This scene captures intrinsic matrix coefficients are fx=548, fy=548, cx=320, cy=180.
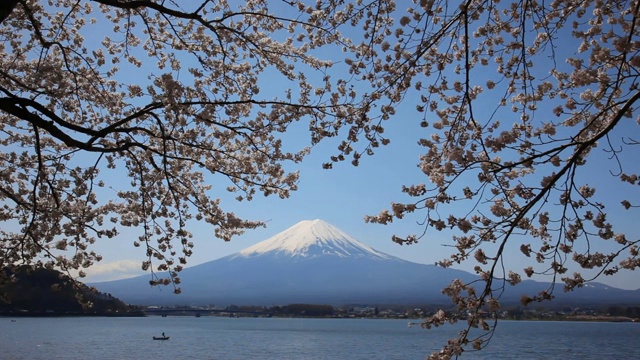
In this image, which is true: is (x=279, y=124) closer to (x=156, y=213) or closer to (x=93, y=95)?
(x=156, y=213)

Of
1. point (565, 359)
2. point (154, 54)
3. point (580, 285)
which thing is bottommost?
point (565, 359)

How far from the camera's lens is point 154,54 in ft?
16.6

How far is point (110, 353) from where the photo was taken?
28.5 m

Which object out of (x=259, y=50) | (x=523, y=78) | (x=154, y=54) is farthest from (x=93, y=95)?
(x=523, y=78)

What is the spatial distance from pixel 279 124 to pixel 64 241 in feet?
7.42

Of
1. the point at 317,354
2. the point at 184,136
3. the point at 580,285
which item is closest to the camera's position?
the point at 580,285

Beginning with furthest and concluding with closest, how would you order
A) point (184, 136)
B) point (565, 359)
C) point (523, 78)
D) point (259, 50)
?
point (565, 359) → point (259, 50) → point (184, 136) → point (523, 78)

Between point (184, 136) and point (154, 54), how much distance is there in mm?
1109

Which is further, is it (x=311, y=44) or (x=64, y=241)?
(x=64, y=241)

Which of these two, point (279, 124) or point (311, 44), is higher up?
point (311, 44)

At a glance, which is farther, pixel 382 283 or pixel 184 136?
pixel 382 283

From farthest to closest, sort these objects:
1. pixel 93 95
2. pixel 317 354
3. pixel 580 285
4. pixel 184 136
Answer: pixel 317 354 → pixel 93 95 → pixel 184 136 → pixel 580 285

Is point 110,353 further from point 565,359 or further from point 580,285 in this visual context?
point 580,285

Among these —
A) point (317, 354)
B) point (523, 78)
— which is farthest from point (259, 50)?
point (317, 354)
